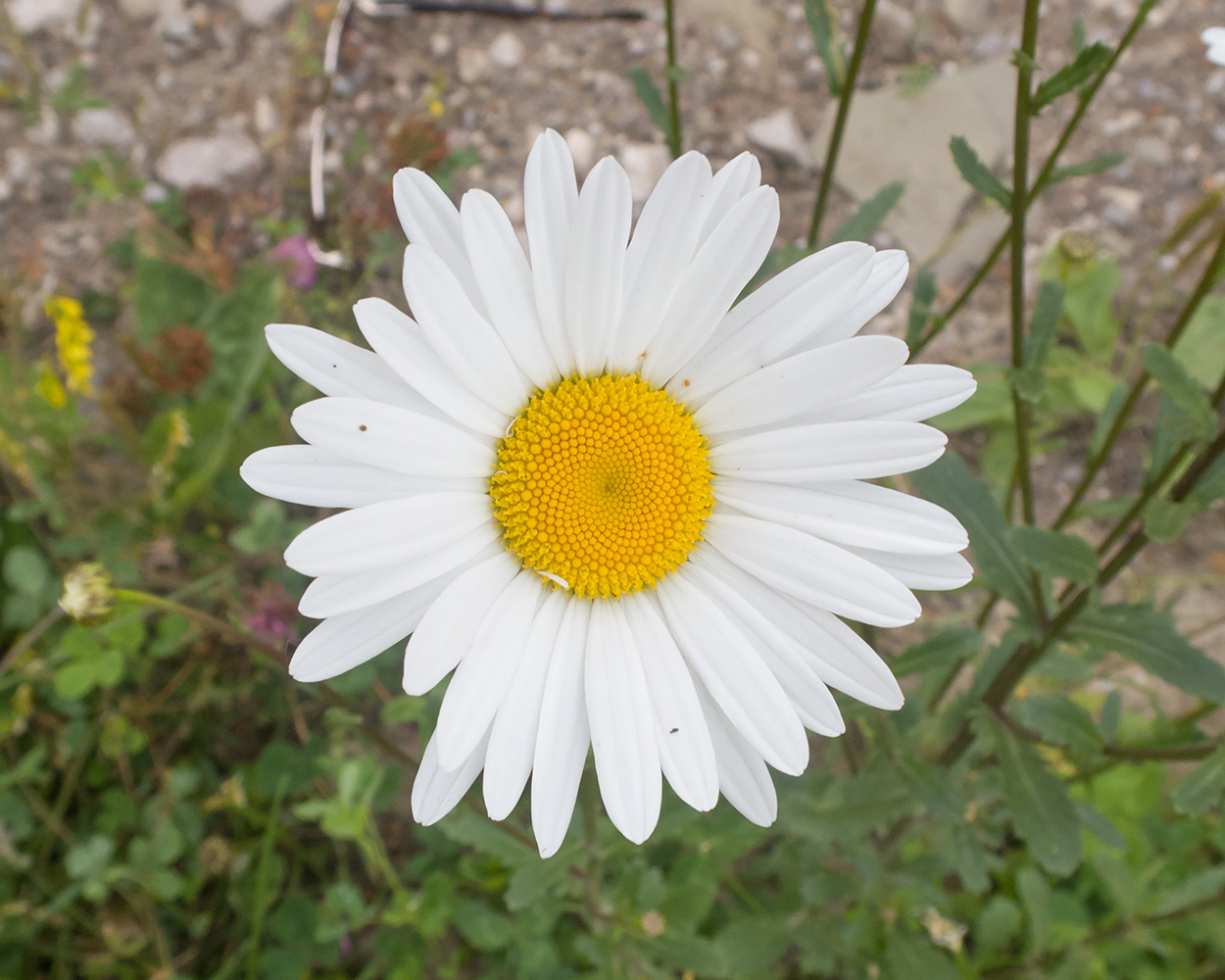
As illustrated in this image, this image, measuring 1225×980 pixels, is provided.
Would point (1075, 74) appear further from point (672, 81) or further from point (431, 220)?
point (431, 220)

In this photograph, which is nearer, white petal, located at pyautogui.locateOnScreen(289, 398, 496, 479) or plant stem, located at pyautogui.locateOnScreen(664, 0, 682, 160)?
white petal, located at pyautogui.locateOnScreen(289, 398, 496, 479)

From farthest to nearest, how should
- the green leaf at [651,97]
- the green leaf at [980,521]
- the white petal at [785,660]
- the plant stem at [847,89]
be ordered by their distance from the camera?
the green leaf at [651,97] → the green leaf at [980,521] → the plant stem at [847,89] → the white petal at [785,660]

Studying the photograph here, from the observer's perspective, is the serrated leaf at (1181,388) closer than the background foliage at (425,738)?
Yes

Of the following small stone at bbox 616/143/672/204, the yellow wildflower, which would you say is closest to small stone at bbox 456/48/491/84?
small stone at bbox 616/143/672/204

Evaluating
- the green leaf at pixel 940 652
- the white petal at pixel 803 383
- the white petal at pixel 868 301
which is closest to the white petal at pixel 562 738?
the white petal at pixel 803 383

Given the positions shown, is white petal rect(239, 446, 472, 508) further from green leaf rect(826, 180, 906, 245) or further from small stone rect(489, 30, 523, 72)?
small stone rect(489, 30, 523, 72)

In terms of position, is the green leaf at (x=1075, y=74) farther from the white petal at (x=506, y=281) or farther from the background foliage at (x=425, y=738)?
the white petal at (x=506, y=281)

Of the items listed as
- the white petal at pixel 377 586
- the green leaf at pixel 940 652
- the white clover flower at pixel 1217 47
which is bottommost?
the green leaf at pixel 940 652

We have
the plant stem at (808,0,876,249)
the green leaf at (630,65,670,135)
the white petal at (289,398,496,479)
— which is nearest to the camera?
the white petal at (289,398,496,479)
